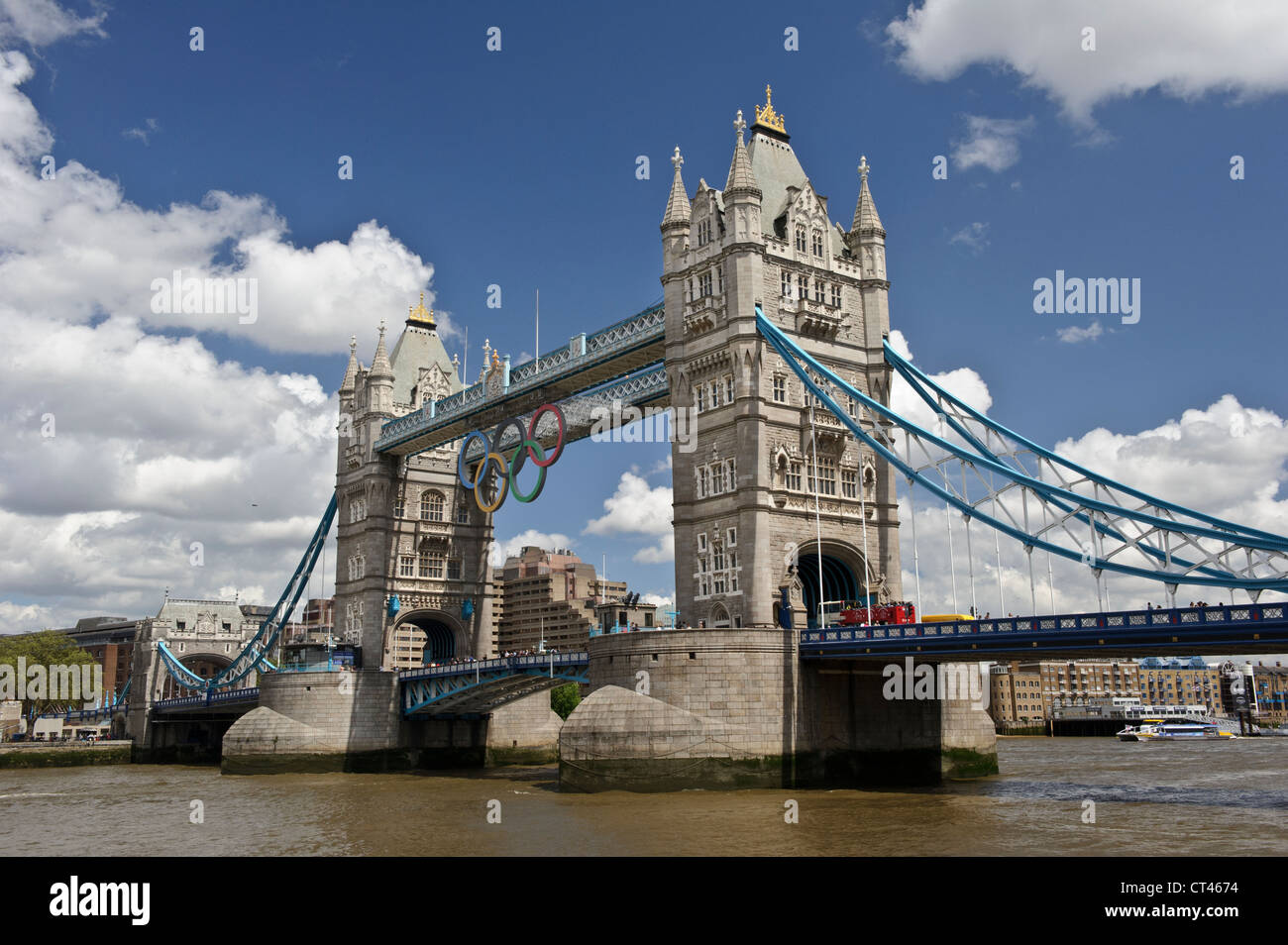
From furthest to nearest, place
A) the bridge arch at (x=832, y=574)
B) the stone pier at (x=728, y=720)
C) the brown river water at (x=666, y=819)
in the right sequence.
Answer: the bridge arch at (x=832, y=574) < the stone pier at (x=728, y=720) < the brown river water at (x=666, y=819)

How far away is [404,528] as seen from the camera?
3292 inches

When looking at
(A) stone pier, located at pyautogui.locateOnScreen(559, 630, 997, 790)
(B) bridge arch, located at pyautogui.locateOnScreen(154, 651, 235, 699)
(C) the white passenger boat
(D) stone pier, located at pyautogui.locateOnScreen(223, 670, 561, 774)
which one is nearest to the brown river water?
(A) stone pier, located at pyautogui.locateOnScreen(559, 630, 997, 790)

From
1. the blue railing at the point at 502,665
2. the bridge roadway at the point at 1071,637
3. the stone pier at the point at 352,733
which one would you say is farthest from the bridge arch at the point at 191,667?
the bridge roadway at the point at 1071,637

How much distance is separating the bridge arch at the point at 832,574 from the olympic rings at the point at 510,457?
18933mm

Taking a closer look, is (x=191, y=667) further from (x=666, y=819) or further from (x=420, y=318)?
(x=666, y=819)

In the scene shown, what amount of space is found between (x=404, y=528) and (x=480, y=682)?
20.9 metres

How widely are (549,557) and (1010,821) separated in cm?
16662

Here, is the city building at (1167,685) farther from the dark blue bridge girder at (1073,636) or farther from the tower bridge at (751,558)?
the dark blue bridge girder at (1073,636)

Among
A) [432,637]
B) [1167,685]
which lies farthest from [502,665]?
[1167,685]

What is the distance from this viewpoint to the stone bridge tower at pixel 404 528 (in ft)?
269

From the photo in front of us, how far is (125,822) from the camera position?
4175 cm

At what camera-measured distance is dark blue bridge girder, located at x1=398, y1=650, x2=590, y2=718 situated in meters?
60.1
